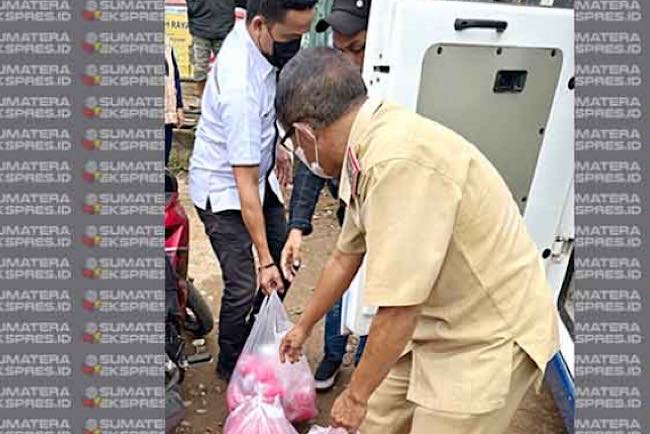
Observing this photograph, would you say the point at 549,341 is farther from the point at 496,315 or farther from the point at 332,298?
the point at 332,298

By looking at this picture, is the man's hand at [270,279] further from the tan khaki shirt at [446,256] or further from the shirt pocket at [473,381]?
the shirt pocket at [473,381]

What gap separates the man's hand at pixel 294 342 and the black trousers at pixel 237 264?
0.58 metres

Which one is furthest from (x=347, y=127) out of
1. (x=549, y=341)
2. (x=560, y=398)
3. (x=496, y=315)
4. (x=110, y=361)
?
(x=560, y=398)

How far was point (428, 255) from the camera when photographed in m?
1.59

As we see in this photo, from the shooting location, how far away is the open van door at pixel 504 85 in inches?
87.4

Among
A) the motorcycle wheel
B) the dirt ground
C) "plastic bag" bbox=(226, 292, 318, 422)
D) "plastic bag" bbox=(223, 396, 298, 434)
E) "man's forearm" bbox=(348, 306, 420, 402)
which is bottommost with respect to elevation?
the dirt ground

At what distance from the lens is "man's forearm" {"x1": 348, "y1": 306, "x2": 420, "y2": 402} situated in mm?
1663

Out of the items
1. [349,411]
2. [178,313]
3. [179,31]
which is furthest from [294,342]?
[179,31]

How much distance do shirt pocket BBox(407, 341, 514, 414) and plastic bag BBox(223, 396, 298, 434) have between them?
0.84 meters

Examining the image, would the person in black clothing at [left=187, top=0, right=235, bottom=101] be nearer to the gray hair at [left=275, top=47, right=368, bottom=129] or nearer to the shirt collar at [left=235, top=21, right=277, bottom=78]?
the shirt collar at [left=235, top=21, right=277, bottom=78]

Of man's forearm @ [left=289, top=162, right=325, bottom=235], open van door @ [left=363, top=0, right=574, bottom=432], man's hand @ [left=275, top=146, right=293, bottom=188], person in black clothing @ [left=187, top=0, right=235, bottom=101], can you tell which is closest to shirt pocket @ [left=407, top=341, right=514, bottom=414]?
open van door @ [left=363, top=0, right=574, bottom=432]

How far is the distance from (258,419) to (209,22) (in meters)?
3.43

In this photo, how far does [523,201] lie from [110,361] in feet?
4.52

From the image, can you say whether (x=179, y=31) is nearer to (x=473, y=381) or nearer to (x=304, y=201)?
(x=304, y=201)
